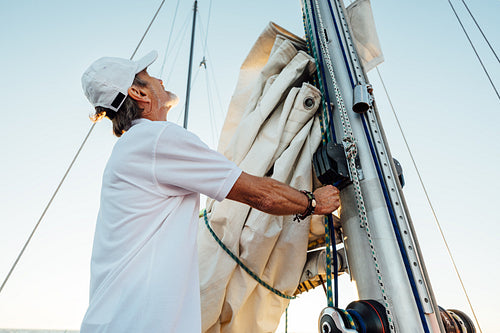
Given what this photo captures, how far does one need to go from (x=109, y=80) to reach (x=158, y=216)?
2.36 feet

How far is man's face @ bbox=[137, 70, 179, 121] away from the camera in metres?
1.44

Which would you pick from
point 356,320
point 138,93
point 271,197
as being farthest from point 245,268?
point 138,93

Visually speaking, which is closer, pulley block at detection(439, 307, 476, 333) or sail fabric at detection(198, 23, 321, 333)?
pulley block at detection(439, 307, 476, 333)

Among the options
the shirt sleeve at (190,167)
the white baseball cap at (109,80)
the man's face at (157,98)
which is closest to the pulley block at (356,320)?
the shirt sleeve at (190,167)

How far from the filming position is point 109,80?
54.3 inches

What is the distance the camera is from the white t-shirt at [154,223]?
90cm

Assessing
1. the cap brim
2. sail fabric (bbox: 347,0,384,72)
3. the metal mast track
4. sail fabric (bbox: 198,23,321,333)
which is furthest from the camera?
sail fabric (bbox: 347,0,384,72)

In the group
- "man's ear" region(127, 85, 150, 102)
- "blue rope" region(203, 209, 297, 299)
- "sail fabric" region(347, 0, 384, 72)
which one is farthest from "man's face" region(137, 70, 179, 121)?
"sail fabric" region(347, 0, 384, 72)

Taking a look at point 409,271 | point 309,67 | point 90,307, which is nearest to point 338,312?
point 409,271

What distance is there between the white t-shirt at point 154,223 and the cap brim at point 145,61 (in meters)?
0.53

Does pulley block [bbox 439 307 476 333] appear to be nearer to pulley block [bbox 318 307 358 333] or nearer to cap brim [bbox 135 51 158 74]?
pulley block [bbox 318 307 358 333]

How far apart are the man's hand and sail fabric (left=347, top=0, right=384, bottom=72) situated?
43.3 inches

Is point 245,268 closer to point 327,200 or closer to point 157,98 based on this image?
point 327,200

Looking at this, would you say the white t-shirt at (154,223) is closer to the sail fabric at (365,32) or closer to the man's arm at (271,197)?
the man's arm at (271,197)
